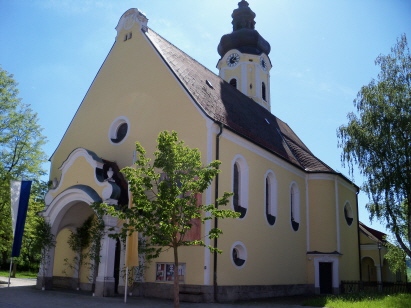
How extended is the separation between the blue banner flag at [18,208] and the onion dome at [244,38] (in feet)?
66.8

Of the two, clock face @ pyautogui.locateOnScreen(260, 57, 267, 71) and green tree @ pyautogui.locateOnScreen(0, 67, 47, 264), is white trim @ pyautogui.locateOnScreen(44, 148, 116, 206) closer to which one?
green tree @ pyautogui.locateOnScreen(0, 67, 47, 264)

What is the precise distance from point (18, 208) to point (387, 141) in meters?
17.5

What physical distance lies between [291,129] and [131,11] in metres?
16.7

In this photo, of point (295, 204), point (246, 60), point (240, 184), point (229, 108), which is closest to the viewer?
point (240, 184)

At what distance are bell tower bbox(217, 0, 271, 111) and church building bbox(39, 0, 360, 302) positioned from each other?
553 cm

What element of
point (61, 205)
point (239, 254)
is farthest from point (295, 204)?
point (61, 205)

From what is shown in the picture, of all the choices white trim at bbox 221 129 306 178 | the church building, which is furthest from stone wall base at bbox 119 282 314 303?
white trim at bbox 221 129 306 178

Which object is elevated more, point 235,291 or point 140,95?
point 140,95

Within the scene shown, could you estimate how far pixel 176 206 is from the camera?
468 inches

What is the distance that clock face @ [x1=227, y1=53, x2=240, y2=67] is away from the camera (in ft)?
109

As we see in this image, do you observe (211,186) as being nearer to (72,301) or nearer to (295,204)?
(72,301)

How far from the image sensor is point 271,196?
21.5 metres

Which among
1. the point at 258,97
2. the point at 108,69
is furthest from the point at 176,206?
the point at 258,97

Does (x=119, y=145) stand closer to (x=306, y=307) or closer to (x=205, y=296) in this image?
(x=205, y=296)
